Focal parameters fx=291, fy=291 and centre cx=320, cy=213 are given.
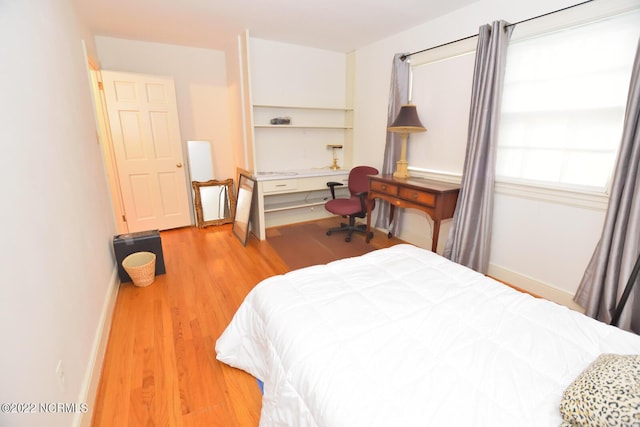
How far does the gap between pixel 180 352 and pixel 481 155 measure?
107 inches

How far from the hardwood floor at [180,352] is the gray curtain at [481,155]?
5.84 ft

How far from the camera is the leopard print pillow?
661 mm

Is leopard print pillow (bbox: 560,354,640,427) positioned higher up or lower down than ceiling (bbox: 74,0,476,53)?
lower down

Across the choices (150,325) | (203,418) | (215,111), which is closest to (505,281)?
(203,418)

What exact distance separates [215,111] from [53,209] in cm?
314

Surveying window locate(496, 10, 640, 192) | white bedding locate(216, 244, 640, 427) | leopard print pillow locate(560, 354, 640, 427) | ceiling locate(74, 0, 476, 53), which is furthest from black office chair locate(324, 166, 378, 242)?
leopard print pillow locate(560, 354, 640, 427)

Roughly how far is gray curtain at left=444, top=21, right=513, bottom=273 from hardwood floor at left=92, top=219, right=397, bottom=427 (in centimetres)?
178

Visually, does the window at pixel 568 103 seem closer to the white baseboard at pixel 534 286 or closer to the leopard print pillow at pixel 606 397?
the white baseboard at pixel 534 286

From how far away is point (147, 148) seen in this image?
371 centimetres

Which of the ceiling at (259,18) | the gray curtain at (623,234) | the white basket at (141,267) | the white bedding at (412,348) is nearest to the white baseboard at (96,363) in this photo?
the white basket at (141,267)

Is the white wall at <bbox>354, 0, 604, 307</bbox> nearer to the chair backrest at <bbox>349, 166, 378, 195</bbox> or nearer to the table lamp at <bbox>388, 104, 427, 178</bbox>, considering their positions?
the table lamp at <bbox>388, 104, 427, 178</bbox>

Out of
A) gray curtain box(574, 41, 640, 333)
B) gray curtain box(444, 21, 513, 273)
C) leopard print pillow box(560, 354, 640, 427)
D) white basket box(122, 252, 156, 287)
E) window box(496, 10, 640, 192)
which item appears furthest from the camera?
white basket box(122, 252, 156, 287)

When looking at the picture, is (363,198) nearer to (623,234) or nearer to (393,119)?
(393,119)

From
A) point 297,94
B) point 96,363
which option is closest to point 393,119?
point 297,94
